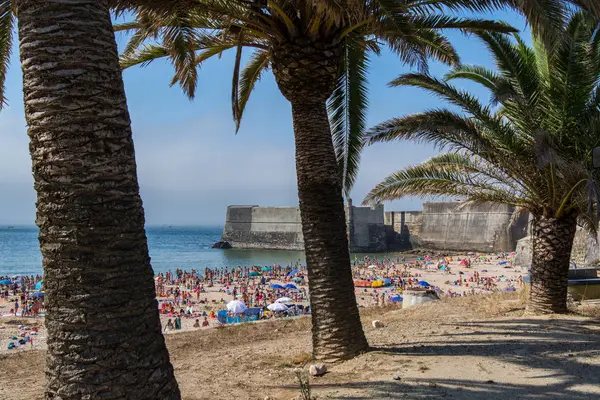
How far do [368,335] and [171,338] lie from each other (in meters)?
4.27

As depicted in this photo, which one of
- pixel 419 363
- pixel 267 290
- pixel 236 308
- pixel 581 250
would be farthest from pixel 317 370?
pixel 581 250

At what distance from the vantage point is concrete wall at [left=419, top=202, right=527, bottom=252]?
4856 centimetres

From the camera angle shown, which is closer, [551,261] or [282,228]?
[551,261]

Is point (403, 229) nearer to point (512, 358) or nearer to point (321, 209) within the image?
point (321, 209)

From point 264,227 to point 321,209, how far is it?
58649 mm

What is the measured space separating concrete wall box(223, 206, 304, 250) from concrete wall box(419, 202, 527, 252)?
1413 cm

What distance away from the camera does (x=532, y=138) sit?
27.8 ft

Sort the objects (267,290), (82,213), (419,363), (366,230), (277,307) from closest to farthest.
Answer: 1. (82,213)
2. (419,363)
3. (277,307)
4. (267,290)
5. (366,230)

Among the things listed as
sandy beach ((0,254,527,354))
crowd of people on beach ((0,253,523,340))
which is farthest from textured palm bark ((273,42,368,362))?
crowd of people on beach ((0,253,523,340))

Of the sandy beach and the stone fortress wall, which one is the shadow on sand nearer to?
the sandy beach

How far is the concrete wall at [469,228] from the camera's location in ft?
159

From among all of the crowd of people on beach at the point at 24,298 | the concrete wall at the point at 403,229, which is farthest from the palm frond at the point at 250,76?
the concrete wall at the point at 403,229

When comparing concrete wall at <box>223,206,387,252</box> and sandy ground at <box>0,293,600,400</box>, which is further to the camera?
concrete wall at <box>223,206,387,252</box>

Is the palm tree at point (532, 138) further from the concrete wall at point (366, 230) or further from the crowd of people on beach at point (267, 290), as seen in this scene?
the concrete wall at point (366, 230)
